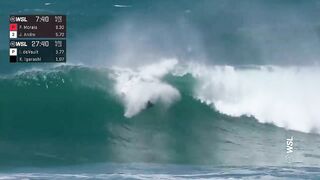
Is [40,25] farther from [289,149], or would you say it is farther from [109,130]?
[289,149]

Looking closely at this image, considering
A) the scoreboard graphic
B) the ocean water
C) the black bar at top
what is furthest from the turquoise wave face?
the black bar at top

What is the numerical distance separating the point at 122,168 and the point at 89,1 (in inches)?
63.0

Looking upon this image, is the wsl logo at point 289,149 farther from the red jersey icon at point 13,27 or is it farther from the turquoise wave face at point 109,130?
the red jersey icon at point 13,27

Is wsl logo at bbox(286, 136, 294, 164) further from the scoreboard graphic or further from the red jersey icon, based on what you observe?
the red jersey icon

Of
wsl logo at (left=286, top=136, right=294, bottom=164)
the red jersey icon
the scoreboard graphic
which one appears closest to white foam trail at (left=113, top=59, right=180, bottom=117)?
the scoreboard graphic

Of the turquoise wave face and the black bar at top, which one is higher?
the black bar at top

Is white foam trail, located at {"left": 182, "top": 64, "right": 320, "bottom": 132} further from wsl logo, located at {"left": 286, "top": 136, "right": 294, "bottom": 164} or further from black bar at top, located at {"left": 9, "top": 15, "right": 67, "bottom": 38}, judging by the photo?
black bar at top, located at {"left": 9, "top": 15, "right": 67, "bottom": 38}

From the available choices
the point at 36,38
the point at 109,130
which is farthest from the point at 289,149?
the point at 36,38

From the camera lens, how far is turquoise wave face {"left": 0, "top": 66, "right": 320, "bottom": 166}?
8727 mm

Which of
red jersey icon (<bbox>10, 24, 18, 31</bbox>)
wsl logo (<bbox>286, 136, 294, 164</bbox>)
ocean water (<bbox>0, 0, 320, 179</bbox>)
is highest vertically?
red jersey icon (<bbox>10, 24, 18, 31</bbox>)

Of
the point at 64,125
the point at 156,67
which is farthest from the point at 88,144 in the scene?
the point at 156,67

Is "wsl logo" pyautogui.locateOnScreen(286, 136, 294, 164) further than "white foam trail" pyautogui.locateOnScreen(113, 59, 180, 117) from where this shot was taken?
No

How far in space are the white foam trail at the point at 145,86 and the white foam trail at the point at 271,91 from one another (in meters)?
0.24

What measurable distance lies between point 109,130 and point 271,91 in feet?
5.08
